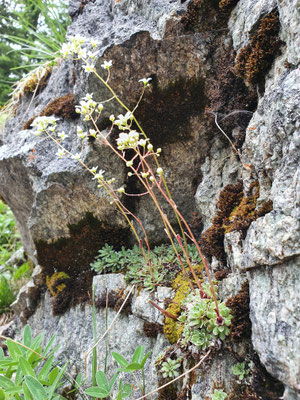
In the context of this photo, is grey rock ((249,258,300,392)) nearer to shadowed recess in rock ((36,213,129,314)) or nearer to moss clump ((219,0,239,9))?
shadowed recess in rock ((36,213,129,314))

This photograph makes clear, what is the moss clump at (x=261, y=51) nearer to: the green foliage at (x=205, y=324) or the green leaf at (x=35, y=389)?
the green foliage at (x=205, y=324)

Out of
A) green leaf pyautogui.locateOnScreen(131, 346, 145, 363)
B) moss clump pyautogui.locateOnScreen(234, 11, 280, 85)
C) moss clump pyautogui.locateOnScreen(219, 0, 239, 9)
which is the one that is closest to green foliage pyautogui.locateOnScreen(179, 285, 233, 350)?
green leaf pyautogui.locateOnScreen(131, 346, 145, 363)

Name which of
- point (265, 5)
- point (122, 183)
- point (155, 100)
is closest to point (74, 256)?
point (122, 183)

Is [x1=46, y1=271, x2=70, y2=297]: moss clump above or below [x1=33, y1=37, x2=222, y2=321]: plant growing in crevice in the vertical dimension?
below

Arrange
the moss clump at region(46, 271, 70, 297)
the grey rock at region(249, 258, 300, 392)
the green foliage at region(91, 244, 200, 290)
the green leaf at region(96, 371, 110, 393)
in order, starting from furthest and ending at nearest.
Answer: the moss clump at region(46, 271, 70, 297) → the green foliage at region(91, 244, 200, 290) → the green leaf at region(96, 371, 110, 393) → the grey rock at region(249, 258, 300, 392)

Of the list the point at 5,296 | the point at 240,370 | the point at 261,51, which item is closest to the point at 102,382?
the point at 240,370

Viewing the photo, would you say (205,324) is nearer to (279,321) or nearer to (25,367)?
(279,321)

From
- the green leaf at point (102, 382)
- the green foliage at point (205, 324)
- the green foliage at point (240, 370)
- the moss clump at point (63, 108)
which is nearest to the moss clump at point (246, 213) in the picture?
the green foliage at point (205, 324)
